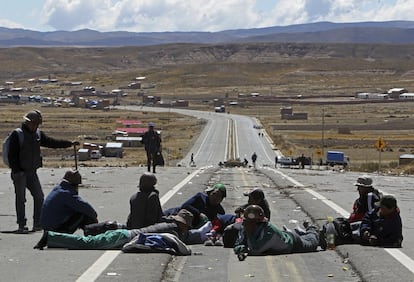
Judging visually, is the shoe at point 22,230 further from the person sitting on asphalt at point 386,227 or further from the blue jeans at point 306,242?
the person sitting on asphalt at point 386,227

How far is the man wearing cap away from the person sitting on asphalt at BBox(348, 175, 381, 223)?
15.2 ft

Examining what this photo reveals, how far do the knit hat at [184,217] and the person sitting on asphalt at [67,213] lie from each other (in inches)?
45.1

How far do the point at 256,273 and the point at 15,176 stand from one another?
16.5ft

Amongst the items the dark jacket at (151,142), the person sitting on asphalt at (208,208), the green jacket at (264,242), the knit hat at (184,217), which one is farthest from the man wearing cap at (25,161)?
the dark jacket at (151,142)

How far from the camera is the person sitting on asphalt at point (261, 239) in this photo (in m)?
11.0

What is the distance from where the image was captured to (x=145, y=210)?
12109mm

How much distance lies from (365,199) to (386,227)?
90cm

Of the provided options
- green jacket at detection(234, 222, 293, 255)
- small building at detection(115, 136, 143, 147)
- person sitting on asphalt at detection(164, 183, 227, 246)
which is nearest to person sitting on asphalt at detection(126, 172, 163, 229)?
person sitting on asphalt at detection(164, 183, 227, 246)

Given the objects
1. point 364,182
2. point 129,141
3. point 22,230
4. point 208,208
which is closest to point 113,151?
point 129,141

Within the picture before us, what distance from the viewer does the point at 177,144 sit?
92.2 metres

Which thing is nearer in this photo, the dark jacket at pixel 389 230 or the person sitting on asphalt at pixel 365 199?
the dark jacket at pixel 389 230

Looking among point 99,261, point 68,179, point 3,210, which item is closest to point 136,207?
point 68,179

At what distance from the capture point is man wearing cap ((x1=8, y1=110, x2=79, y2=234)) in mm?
13305

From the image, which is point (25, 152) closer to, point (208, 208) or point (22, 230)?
point (22, 230)
